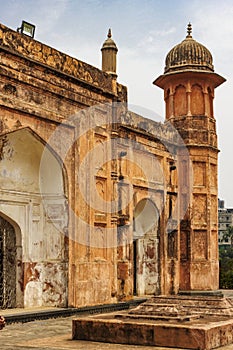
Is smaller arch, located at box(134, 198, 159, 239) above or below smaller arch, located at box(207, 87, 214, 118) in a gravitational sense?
below

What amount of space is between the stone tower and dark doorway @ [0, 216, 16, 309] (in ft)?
18.8

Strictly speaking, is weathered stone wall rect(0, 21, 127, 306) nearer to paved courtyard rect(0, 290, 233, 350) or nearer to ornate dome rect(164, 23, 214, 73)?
paved courtyard rect(0, 290, 233, 350)

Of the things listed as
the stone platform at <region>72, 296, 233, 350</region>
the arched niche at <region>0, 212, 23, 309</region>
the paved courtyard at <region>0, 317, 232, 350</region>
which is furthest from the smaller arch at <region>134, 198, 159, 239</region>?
the stone platform at <region>72, 296, 233, 350</region>

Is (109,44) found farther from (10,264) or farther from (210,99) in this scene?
(10,264)

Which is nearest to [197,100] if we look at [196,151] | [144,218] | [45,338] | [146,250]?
[196,151]

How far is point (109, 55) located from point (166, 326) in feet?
23.8

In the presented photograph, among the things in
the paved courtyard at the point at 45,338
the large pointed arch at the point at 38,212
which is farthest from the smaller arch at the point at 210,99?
the paved courtyard at the point at 45,338

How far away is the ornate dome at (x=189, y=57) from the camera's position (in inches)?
609

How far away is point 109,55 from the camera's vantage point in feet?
40.4

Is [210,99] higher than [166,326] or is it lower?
higher

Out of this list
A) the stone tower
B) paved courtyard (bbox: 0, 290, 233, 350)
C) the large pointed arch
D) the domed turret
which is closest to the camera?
paved courtyard (bbox: 0, 290, 233, 350)

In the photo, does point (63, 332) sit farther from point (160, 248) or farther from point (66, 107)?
point (160, 248)

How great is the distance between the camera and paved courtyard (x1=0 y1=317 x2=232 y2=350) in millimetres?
6395

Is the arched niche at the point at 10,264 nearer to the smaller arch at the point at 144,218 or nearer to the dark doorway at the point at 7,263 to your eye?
the dark doorway at the point at 7,263
